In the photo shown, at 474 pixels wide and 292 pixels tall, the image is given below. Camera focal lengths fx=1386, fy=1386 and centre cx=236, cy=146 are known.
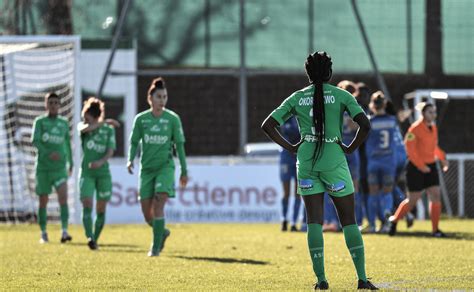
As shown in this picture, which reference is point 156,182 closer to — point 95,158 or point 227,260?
point 227,260

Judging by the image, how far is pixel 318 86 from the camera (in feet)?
36.2

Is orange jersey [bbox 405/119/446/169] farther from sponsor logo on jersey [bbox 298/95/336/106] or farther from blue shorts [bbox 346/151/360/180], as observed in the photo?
sponsor logo on jersey [bbox 298/95/336/106]

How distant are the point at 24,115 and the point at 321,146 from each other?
628 inches

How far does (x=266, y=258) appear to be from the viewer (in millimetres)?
15617

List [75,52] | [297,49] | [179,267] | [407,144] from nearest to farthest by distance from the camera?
[179,267] → [407,144] → [75,52] → [297,49]

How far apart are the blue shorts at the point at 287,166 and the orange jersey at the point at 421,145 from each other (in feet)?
8.92

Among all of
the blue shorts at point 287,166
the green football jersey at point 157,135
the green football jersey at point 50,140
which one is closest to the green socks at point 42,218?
the green football jersey at point 50,140

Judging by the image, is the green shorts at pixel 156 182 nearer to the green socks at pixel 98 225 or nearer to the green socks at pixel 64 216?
the green socks at pixel 98 225

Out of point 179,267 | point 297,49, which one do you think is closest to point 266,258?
point 179,267

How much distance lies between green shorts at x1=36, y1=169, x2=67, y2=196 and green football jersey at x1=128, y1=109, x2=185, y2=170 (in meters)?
3.68

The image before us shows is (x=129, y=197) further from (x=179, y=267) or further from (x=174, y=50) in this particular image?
(x=179, y=267)

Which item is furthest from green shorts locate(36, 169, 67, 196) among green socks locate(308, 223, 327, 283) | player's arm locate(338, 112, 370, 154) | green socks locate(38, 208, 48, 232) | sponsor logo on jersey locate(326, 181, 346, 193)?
player's arm locate(338, 112, 370, 154)

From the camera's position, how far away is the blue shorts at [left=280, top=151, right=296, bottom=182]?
70.3ft

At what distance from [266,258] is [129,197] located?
9.68m
